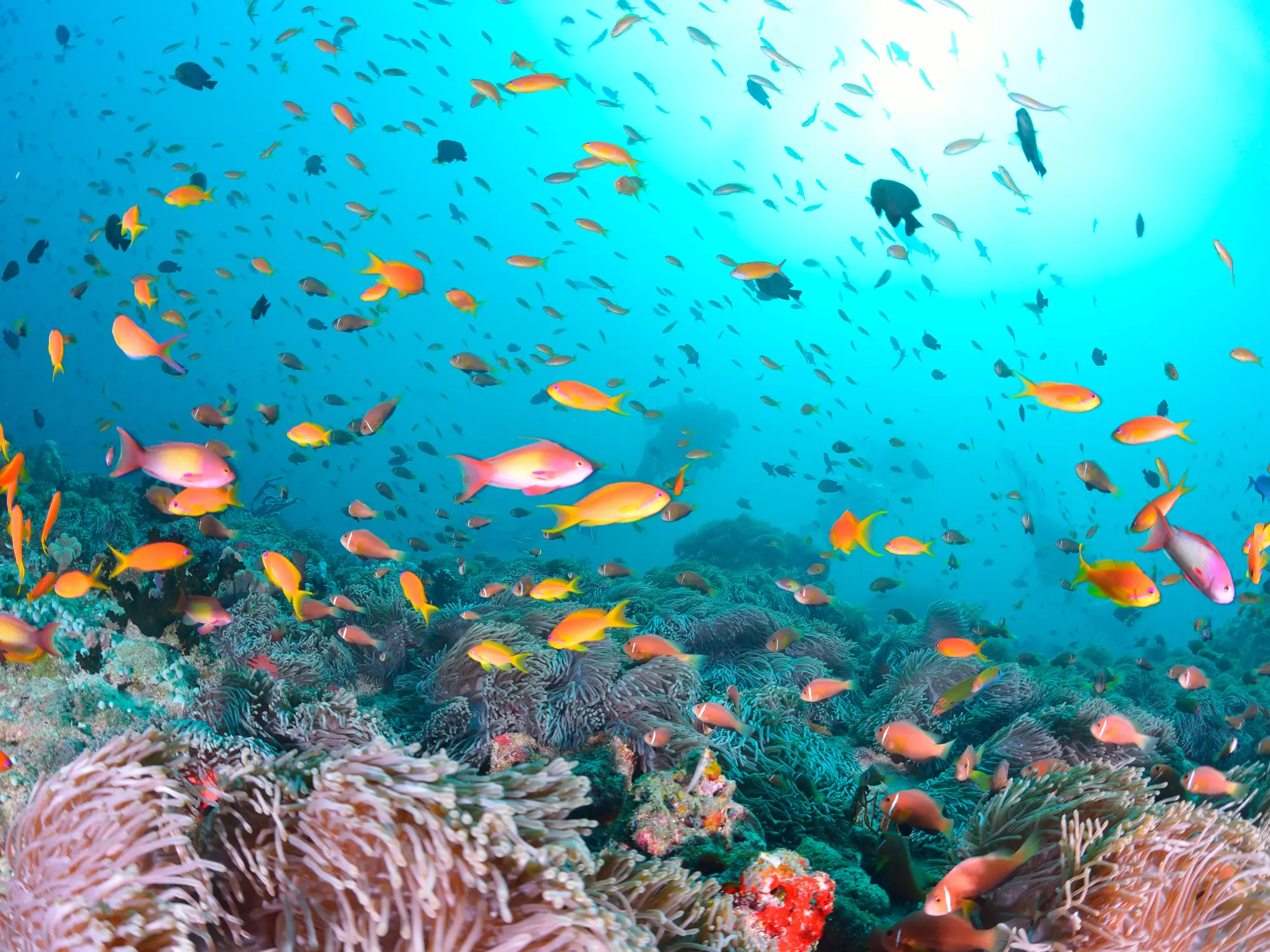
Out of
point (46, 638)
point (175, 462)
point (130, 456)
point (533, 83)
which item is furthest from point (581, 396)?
point (533, 83)

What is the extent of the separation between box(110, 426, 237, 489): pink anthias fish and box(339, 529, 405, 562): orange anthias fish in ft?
5.37

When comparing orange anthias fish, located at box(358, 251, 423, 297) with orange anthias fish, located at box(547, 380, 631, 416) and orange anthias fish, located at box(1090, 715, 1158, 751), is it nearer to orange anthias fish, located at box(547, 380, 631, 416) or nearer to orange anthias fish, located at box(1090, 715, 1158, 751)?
orange anthias fish, located at box(547, 380, 631, 416)

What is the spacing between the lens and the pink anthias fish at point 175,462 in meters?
3.69

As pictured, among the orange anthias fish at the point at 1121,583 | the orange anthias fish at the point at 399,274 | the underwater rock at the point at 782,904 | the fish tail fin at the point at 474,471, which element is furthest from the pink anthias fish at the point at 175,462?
the orange anthias fish at the point at 1121,583

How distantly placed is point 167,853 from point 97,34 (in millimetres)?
100791

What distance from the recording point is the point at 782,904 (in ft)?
7.29

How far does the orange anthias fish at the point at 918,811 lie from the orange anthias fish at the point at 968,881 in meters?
0.83

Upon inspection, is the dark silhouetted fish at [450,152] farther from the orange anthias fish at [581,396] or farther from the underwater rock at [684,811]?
the underwater rock at [684,811]

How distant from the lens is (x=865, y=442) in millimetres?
56625

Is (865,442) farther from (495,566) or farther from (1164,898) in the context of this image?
(1164,898)

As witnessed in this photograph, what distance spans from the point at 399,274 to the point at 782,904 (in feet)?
20.0

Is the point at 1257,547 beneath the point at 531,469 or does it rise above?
beneath

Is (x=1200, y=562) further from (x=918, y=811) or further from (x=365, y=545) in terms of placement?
(x=365, y=545)

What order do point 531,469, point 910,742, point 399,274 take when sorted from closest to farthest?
point 531,469
point 910,742
point 399,274
